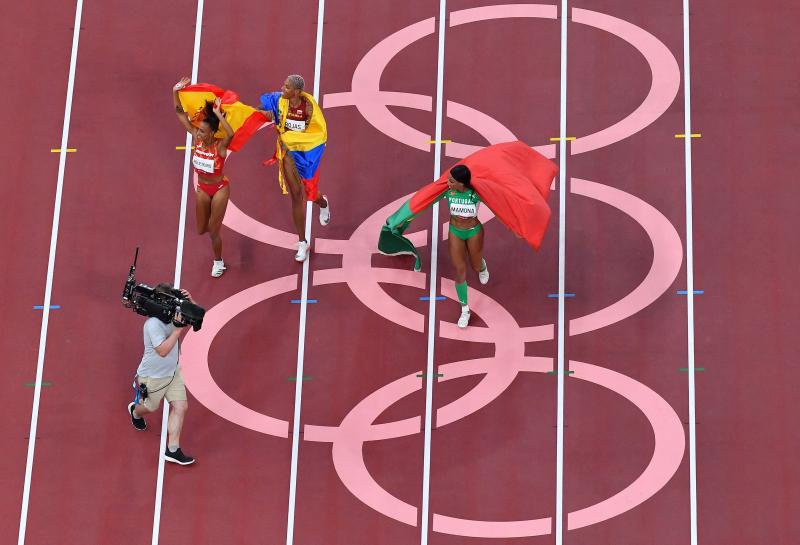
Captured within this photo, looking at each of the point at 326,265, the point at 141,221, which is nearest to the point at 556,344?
the point at 326,265

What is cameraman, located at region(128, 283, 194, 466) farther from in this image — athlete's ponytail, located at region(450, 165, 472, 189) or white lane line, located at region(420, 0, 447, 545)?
athlete's ponytail, located at region(450, 165, 472, 189)

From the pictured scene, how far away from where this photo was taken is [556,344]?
45.0 feet

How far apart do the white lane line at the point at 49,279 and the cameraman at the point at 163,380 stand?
117 cm

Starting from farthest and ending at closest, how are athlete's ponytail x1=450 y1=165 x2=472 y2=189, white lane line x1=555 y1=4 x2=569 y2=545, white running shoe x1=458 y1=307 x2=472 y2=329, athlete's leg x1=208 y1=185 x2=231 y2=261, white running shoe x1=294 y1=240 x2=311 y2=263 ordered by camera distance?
white running shoe x1=294 y1=240 x2=311 y2=263, white running shoe x1=458 y1=307 x2=472 y2=329, athlete's leg x1=208 y1=185 x2=231 y2=261, white lane line x1=555 y1=4 x2=569 y2=545, athlete's ponytail x1=450 y1=165 x2=472 y2=189

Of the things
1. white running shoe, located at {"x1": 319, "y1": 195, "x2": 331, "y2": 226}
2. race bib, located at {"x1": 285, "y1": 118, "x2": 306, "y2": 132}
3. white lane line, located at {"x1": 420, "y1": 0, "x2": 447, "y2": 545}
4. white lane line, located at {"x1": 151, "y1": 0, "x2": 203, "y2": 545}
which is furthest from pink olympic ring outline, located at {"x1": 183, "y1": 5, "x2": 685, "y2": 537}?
race bib, located at {"x1": 285, "y1": 118, "x2": 306, "y2": 132}

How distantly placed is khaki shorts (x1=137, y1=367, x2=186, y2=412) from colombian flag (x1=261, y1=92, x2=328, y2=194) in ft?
8.70

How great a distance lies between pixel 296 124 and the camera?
1316cm

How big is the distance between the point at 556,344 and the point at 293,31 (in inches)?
207

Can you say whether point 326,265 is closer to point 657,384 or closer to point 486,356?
point 486,356

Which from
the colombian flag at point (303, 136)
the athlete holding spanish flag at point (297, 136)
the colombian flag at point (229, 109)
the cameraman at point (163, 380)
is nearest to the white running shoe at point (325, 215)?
the athlete holding spanish flag at point (297, 136)

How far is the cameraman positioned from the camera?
12.3 metres

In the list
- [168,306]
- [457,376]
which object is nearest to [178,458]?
[168,306]

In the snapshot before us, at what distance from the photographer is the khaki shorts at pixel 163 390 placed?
501 inches

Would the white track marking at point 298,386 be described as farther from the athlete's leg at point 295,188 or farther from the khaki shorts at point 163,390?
the khaki shorts at point 163,390
